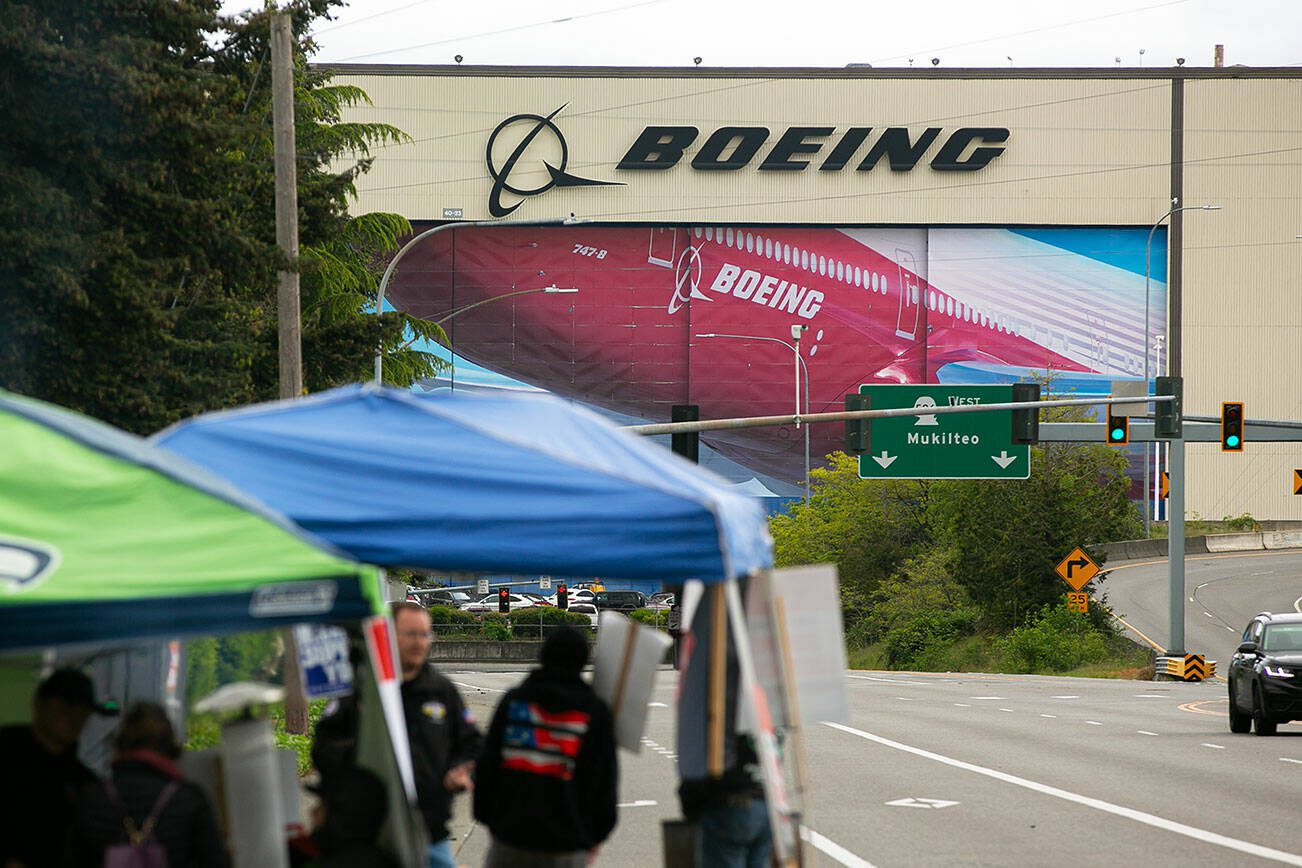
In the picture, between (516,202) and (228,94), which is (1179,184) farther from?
(228,94)

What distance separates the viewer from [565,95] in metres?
80.6

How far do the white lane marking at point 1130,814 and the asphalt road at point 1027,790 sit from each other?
2cm

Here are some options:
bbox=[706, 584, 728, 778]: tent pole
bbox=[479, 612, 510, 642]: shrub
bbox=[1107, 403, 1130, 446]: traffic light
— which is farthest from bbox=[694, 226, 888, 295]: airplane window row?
bbox=[706, 584, 728, 778]: tent pole

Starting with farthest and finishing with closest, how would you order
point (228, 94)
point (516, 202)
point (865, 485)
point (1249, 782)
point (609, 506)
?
point (516, 202) → point (865, 485) → point (228, 94) → point (1249, 782) → point (609, 506)

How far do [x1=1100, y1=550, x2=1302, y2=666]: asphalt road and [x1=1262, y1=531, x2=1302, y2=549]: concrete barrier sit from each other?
1.70m

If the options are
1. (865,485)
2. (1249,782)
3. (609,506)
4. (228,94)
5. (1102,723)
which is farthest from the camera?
(865,485)

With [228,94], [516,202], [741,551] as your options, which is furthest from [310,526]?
[516,202]

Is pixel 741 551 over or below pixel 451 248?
below

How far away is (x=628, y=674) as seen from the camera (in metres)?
7.87

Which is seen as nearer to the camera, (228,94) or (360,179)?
(228,94)

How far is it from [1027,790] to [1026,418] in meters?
17.0

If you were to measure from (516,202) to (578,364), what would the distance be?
8.19 m

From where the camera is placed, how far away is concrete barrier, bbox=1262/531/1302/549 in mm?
78562

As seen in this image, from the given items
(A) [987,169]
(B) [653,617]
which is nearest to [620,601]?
(B) [653,617]
